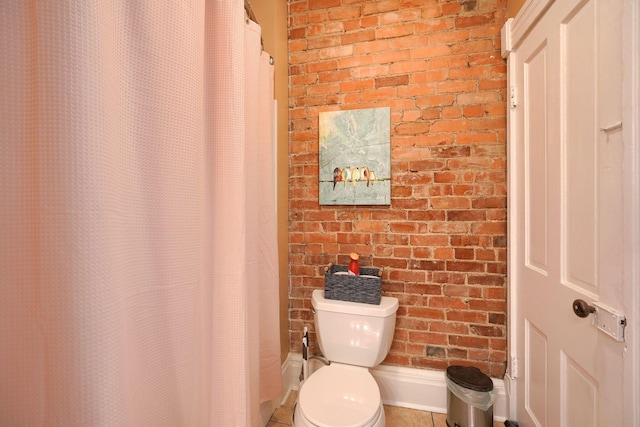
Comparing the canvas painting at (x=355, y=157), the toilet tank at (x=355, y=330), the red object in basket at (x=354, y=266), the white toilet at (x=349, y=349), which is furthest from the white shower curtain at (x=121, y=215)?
the canvas painting at (x=355, y=157)

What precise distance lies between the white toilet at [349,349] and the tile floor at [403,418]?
0.41m

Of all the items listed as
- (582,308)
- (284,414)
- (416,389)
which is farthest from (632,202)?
(284,414)

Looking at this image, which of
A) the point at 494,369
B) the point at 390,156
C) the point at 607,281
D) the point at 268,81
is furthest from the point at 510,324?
the point at 268,81

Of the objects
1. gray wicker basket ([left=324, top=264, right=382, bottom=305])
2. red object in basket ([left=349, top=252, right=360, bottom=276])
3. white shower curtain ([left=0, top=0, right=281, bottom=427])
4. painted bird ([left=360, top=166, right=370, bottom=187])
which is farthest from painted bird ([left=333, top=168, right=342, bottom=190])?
white shower curtain ([left=0, top=0, right=281, bottom=427])

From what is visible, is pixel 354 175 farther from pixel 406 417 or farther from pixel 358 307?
pixel 406 417

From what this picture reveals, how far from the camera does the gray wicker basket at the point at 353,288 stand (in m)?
1.44

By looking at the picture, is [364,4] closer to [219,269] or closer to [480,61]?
[480,61]

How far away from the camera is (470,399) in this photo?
1.31m

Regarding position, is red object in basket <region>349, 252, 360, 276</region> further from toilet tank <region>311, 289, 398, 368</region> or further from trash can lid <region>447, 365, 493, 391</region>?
trash can lid <region>447, 365, 493, 391</region>

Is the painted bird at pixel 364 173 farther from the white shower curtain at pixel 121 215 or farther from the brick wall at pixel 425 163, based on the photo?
the white shower curtain at pixel 121 215

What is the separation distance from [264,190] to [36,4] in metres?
0.92

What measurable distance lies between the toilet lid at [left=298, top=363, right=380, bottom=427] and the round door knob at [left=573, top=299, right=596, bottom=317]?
0.82 meters

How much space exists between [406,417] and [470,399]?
411 mm

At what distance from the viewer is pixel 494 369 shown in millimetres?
1494
